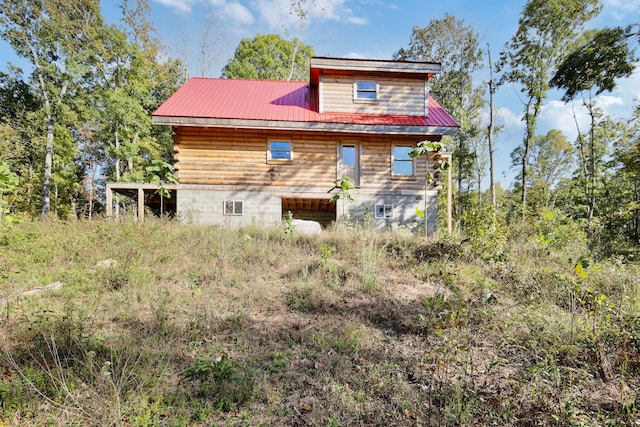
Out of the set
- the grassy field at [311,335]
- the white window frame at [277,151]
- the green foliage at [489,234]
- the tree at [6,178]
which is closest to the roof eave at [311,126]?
the white window frame at [277,151]

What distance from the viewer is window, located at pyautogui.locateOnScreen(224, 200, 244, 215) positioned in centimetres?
1254

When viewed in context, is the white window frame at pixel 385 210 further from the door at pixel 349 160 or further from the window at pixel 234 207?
the window at pixel 234 207

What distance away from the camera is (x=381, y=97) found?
1346cm

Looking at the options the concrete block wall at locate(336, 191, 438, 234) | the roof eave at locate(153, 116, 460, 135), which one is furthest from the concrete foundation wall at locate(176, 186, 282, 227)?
the concrete block wall at locate(336, 191, 438, 234)

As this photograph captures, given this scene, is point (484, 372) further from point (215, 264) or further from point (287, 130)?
point (287, 130)

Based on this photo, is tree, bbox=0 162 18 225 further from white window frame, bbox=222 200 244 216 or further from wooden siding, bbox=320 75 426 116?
wooden siding, bbox=320 75 426 116

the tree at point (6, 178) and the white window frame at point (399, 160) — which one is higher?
the white window frame at point (399, 160)

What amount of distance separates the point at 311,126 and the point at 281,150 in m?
1.73

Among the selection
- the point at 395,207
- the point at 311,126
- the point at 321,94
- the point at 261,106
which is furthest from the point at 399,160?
the point at 261,106

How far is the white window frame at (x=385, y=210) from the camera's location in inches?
509

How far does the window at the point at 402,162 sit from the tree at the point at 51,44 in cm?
1956

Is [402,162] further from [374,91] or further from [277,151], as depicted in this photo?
[277,151]

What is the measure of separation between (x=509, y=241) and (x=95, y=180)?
29317mm

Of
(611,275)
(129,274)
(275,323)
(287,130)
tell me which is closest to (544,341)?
(611,275)
